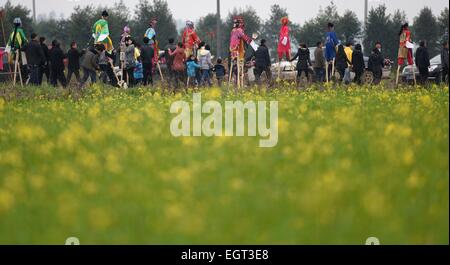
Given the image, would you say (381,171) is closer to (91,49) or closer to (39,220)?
(39,220)

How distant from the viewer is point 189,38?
25.6 metres

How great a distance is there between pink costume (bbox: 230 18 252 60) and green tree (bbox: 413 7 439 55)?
35337mm

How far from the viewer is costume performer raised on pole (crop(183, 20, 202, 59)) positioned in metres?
25.3

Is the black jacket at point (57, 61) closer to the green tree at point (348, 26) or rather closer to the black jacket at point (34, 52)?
the black jacket at point (34, 52)

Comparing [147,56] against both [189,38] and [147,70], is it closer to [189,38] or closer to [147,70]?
[147,70]

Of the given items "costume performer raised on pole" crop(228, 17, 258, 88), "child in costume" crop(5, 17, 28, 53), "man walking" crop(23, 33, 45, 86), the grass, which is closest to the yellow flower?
the grass

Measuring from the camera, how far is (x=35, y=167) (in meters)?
8.57

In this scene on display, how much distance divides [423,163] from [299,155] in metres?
1.20

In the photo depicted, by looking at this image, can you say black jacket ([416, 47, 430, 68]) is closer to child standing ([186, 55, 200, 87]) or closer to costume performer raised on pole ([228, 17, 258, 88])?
costume performer raised on pole ([228, 17, 258, 88])

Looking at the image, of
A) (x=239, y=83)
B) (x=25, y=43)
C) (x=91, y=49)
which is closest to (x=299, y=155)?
(x=239, y=83)

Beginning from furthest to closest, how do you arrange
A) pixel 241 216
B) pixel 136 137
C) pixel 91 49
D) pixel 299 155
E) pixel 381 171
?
pixel 91 49 → pixel 136 137 → pixel 299 155 → pixel 381 171 → pixel 241 216

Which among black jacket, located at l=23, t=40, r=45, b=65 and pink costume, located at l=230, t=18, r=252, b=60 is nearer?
pink costume, located at l=230, t=18, r=252, b=60

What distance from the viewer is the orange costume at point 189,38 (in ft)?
82.9
